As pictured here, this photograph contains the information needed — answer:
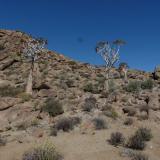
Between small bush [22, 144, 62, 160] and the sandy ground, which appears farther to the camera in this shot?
the sandy ground

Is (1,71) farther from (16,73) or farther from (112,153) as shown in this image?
(112,153)

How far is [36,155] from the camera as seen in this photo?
11.7m

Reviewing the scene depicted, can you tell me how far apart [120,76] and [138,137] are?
30.2 m

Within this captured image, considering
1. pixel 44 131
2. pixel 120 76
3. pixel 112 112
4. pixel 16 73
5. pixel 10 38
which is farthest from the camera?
pixel 10 38

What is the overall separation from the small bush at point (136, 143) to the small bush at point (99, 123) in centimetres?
259

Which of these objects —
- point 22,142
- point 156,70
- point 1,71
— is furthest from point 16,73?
point 22,142

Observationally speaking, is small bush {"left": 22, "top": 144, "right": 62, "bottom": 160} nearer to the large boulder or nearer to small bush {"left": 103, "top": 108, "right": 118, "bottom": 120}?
small bush {"left": 103, "top": 108, "right": 118, "bottom": 120}

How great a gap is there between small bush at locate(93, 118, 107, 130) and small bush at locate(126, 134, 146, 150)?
2.59 meters

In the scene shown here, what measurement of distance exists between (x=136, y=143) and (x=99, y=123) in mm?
3284

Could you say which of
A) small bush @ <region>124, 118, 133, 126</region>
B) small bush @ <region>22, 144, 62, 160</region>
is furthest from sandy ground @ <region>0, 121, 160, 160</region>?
small bush @ <region>22, 144, 62, 160</region>

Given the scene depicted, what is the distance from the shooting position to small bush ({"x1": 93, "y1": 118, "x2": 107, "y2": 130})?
636 inches

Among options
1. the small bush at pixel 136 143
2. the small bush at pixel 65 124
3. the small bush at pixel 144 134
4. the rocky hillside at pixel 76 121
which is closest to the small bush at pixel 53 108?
the rocky hillside at pixel 76 121

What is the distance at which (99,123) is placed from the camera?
16.4m

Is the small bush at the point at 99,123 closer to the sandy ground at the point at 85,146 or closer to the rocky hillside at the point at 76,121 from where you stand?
the rocky hillside at the point at 76,121
